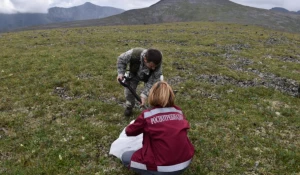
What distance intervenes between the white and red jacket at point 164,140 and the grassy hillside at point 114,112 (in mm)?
2334

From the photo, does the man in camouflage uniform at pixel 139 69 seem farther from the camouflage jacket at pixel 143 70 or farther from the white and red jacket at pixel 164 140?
the white and red jacket at pixel 164 140

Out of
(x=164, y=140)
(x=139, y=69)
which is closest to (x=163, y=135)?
(x=164, y=140)

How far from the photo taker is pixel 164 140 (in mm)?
7922

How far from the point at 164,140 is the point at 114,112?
7.78 m

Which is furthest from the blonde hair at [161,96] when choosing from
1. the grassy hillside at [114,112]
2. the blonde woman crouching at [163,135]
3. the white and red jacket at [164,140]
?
the grassy hillside at [114,112]

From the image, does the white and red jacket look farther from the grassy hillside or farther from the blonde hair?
the grassy hillside

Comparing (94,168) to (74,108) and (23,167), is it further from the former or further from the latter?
(74,108)

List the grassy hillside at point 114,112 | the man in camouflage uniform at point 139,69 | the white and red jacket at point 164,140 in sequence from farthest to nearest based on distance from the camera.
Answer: the man in camouflage uniform at point 139,69
the grassy hillside at point 114,112
the white and red jacket at point 164,140

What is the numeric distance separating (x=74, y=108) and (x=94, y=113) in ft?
4.56

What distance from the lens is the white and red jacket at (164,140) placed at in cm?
796

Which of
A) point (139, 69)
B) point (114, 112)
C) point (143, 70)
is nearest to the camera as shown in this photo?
point (143, 70)

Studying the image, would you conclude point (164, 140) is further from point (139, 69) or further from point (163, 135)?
point (139, 69)

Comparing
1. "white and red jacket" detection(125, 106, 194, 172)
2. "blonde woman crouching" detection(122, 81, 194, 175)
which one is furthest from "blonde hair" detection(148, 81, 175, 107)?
"white and red jacket" detection(125, 106, 194, 172)

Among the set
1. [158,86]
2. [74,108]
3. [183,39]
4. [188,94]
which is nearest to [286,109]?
[188,94]
